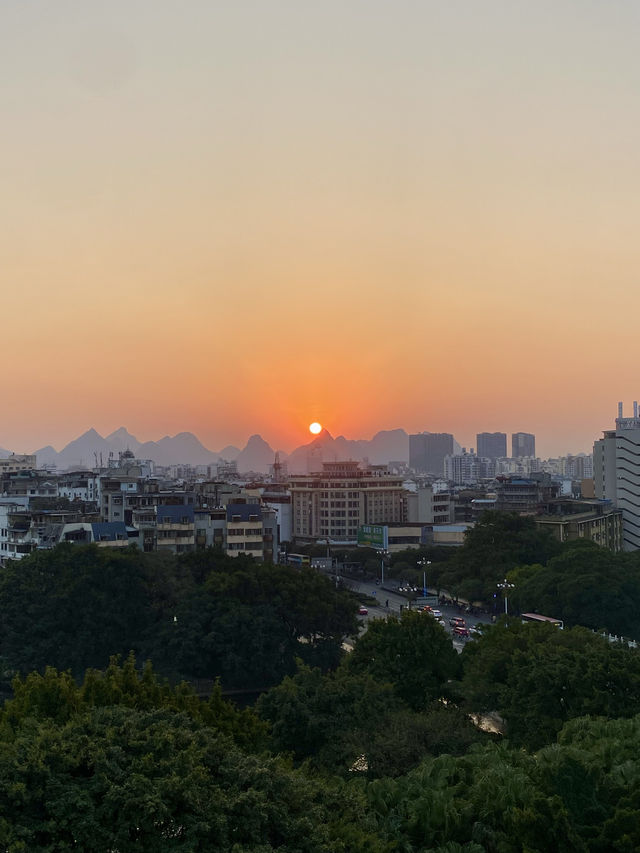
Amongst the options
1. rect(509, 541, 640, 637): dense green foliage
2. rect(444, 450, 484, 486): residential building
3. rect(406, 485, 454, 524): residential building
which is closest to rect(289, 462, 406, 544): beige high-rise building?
rect(406, 485, 454, 524): residential building

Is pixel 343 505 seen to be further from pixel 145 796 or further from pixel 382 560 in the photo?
pixel 145 796

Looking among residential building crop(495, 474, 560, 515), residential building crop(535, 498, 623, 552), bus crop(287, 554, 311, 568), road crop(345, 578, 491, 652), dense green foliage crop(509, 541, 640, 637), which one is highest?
residential building crop(495, 474, 560, 515)

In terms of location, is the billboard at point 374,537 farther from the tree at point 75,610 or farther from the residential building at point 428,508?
the tree at point 75,610

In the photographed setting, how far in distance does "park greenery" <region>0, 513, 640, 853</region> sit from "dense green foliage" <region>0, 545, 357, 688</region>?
6 centimetres

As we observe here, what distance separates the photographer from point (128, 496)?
1622 inches

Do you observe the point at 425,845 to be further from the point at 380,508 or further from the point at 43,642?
the point at 380,508

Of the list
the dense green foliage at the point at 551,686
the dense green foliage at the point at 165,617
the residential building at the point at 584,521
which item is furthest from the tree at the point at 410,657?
the residential building at the point at 584,521

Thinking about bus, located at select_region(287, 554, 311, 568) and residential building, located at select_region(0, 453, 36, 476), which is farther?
residential building, located at select_region(0, 453, 36, 476)

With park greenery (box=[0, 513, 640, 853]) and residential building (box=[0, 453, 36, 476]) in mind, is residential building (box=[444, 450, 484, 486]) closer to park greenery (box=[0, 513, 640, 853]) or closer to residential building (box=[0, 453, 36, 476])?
residential building (box=[0, 453, 36, 476])

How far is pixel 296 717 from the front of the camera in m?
16.2

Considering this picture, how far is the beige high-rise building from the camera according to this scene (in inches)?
2608

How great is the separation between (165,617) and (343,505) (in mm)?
39984

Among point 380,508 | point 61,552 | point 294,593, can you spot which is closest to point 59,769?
point 294,593

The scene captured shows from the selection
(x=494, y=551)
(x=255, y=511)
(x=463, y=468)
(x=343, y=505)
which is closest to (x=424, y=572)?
(x=494, y=551)
